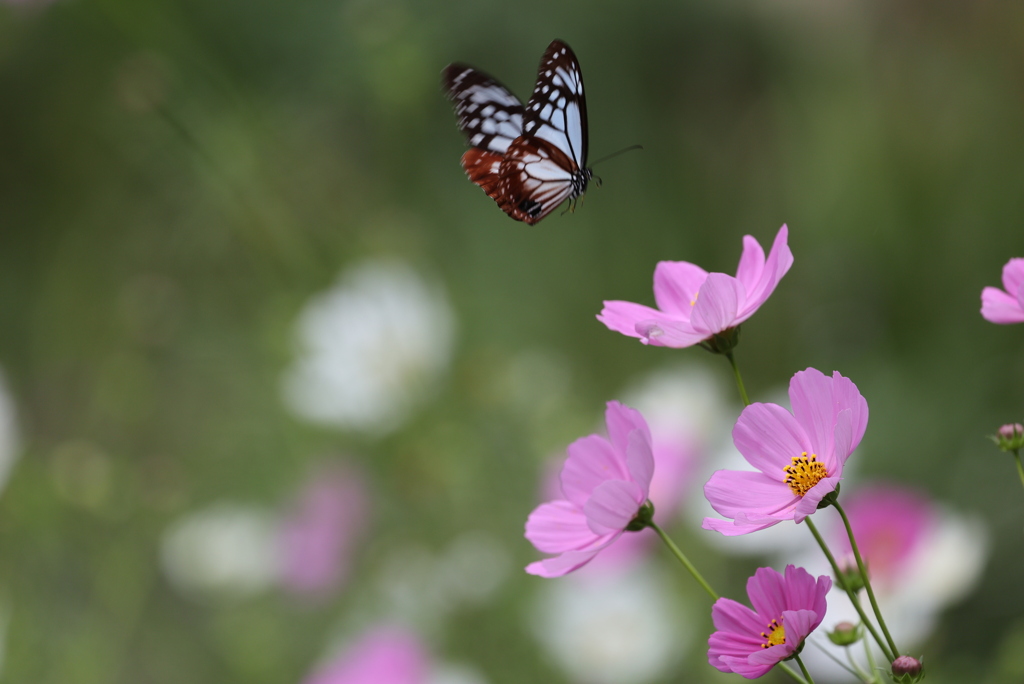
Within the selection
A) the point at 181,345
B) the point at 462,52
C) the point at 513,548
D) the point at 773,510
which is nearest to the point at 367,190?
the point at 181,345

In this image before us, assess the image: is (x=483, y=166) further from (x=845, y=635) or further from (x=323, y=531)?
(x=323, y=531)

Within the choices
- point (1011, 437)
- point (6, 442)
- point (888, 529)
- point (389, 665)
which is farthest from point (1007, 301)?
point (6, 442)

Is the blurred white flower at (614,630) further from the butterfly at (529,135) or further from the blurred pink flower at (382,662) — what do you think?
the butterfly at (529,135)

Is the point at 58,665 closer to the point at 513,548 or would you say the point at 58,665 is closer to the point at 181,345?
the point at 513,548

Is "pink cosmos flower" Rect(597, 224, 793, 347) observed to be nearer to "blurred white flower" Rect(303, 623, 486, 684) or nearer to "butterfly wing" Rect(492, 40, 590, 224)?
"butterfly wing" Rect(492, 40, 590, 224)

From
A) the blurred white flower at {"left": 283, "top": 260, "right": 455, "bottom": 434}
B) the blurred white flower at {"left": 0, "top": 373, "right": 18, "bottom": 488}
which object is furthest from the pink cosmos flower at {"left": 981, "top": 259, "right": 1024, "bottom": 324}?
the blurred white flower at {"left": 0, "top": 373, "right": 18, "bottom": 488}
